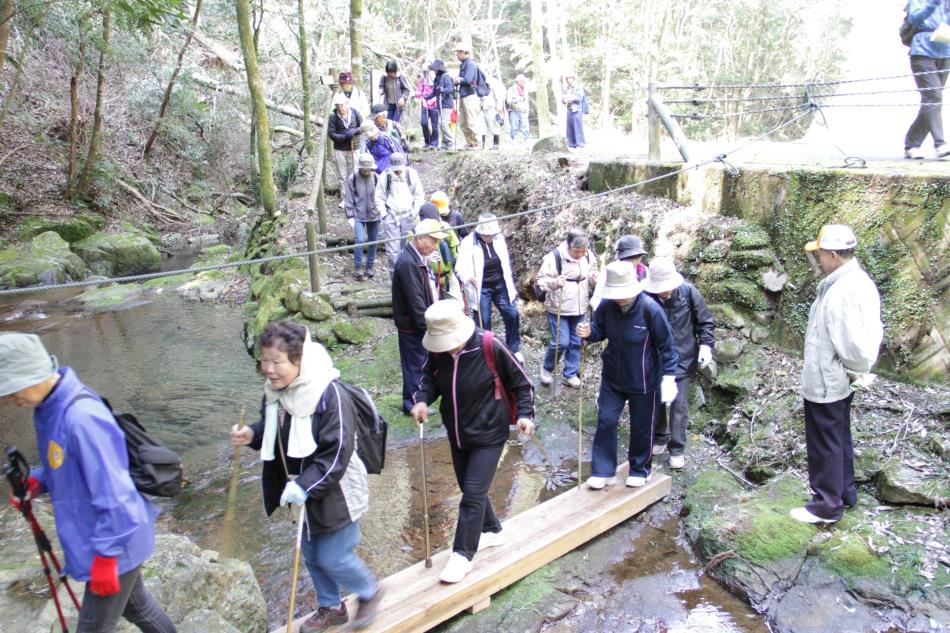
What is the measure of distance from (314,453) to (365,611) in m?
1.06

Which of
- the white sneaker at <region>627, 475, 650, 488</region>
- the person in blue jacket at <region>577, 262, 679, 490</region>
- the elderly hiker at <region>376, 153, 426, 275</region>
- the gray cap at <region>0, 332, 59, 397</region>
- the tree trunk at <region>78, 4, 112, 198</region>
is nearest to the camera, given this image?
the gray cap at <region>0, 332, 59, 397</region>

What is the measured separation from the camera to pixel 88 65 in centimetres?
1823

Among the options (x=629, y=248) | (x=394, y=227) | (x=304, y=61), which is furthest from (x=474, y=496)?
(x=304, y=61)

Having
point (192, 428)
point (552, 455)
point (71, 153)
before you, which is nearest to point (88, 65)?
point (71, 153)

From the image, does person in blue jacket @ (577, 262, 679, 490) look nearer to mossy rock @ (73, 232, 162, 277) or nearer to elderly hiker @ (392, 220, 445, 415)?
elderly hiker @ (392, 220, 445, 415)

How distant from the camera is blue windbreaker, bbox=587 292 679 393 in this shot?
4.83 meters

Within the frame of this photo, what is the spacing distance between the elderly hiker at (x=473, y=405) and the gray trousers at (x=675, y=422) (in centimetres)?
213

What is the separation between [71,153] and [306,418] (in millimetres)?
18940

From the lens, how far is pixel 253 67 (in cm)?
1215

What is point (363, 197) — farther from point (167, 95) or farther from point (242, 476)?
point (167, 95)

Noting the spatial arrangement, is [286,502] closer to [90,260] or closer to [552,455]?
[552,455]

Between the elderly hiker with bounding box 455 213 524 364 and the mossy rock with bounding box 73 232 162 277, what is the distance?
1224cm

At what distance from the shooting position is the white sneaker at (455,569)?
3916 mm

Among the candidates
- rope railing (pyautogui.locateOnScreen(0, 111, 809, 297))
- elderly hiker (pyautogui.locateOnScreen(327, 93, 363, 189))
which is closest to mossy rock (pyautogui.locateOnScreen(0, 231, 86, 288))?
elderly hiker (pyautogui.locateOnScreen(327, 93, 363, 189))
